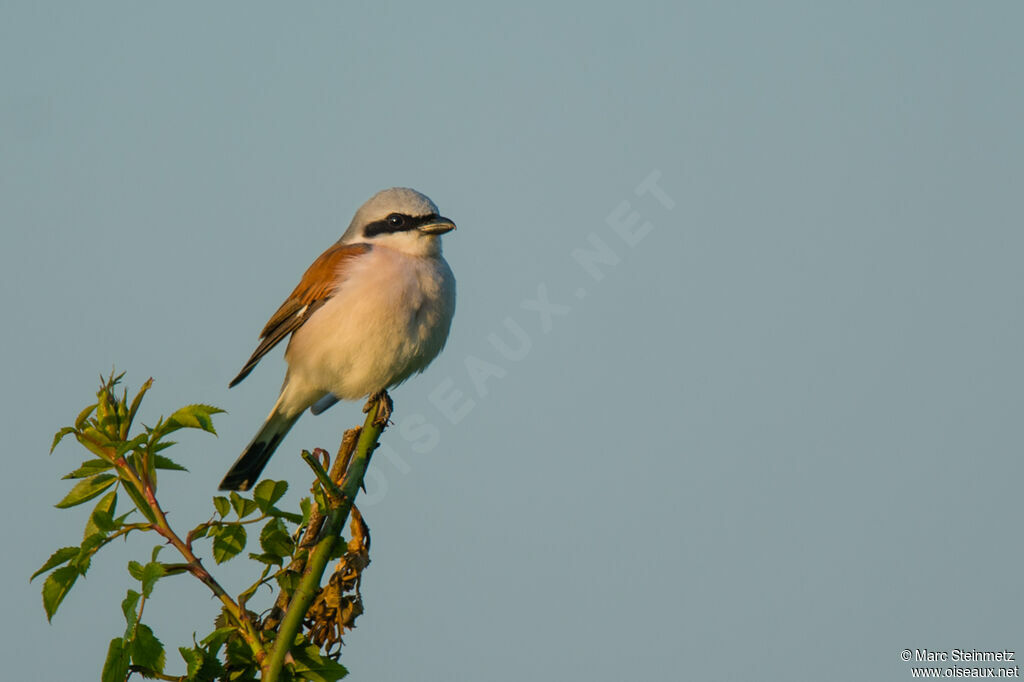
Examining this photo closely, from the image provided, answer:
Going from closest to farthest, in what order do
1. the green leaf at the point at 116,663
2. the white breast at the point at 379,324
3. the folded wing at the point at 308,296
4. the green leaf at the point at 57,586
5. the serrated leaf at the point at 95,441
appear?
the green leaf at the point at 116,663, the green leaf at the point at 57,586, the serrated leaf at the point at 95,441, the white breast at the point at 379,324, the folded wing at the point at 308,296

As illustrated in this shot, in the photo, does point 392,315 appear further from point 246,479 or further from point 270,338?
point 246,479

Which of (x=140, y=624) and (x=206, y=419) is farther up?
(x=206, y=419)

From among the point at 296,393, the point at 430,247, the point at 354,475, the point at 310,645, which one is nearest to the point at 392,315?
the point at 430,247

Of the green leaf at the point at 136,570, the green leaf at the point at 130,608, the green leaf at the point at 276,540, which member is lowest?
the green leaf at the point at 130,608

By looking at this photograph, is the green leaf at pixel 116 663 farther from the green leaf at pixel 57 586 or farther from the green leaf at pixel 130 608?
the green leaf at pixel 57 586

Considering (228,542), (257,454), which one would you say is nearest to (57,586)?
(228,542)

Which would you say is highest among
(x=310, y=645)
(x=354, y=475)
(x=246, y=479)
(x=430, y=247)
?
(x=430, y=247)

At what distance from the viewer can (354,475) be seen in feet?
7.25

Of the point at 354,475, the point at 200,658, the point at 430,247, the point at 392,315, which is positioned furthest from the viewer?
the point at 430,247

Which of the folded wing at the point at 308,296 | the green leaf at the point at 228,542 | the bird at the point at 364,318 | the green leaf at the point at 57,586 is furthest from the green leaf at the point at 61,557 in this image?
the folded wing at the point at 308,296

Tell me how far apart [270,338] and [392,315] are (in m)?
0.89

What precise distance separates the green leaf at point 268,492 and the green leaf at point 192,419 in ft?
0.49

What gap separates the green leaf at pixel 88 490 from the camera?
1.94 m

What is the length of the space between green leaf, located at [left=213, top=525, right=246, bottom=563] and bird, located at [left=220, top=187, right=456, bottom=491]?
10.6 ft
